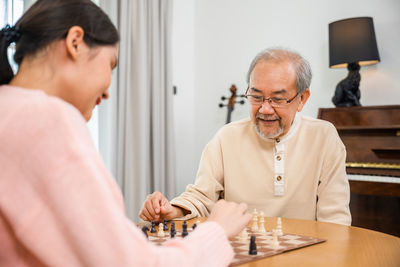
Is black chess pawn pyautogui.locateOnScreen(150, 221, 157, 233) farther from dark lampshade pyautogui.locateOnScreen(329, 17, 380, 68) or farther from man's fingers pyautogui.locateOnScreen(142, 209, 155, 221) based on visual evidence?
dark lampshade pyautogui.locateOnScreen(329, 17, 380, 68)

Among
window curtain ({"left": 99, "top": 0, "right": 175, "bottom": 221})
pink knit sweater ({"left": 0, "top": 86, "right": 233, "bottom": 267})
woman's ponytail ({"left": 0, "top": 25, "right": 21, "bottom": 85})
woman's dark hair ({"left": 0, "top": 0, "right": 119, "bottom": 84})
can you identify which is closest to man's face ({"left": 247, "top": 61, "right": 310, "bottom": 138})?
woman's dark hair ({"left": 0, "top": 0, "right": 119, "bottom": 84})

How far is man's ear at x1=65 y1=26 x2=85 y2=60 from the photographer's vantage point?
2.87ft

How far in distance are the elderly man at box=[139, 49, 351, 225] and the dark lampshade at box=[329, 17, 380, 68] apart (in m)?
1.50

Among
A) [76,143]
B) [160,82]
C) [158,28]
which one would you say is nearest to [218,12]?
[158,28]

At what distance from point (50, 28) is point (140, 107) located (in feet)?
11.9

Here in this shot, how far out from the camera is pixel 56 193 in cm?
69

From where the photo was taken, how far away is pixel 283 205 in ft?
7.46

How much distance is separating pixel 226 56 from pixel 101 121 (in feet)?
6.44

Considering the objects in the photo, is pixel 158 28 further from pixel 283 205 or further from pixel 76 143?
pixel 76 143

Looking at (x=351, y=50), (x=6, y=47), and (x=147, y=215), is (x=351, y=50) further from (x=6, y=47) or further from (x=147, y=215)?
(x=6, y=47)

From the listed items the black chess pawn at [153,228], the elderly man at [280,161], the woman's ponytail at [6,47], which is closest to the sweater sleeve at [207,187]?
the elderly man at [280,161]

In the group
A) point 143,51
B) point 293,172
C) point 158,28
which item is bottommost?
point 293,172

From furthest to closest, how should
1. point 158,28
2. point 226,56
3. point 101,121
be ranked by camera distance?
1. point 226,56
2. point 158,28
3. point 101,121

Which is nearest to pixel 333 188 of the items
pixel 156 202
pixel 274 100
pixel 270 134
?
pixel 270 134
